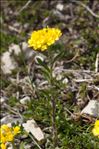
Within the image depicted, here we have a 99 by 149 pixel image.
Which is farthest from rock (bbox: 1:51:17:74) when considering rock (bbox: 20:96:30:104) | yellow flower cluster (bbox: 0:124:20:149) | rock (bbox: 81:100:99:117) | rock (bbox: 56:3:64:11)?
yellow flower cluster (bbox: 0:124:20:149)

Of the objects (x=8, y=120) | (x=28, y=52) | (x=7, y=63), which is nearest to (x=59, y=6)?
(x=28, y=52)

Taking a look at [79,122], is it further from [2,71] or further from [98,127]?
[2,71]

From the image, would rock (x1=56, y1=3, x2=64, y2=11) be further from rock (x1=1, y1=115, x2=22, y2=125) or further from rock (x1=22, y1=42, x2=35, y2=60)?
rock (x1=1, y1=115, x2=22, y2=125)

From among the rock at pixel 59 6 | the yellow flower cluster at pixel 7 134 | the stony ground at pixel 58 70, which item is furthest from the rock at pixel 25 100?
the rock at pixel 59 6

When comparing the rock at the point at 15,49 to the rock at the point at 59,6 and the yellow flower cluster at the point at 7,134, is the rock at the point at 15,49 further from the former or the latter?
the yellow flower cluster at the point at 7,134

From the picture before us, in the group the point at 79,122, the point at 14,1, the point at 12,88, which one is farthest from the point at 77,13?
the point at 79,122
